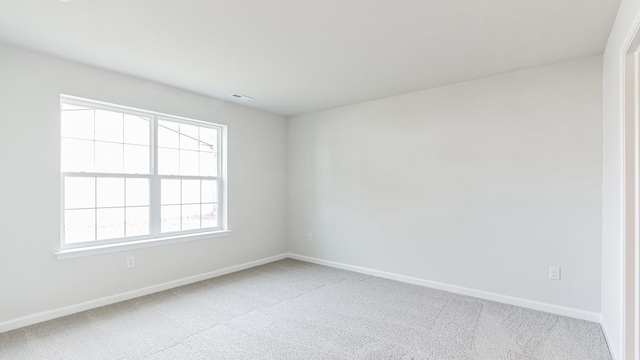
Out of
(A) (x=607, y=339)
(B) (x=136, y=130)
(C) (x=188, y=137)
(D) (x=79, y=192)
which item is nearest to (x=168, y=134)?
(C) (x=188, y=137)

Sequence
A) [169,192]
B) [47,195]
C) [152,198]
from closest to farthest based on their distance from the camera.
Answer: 1. [47,195]
2. [152,198]
3. [169,192]

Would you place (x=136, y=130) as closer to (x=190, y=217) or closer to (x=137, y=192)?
(x=137, y=192)

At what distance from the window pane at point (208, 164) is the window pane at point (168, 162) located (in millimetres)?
351

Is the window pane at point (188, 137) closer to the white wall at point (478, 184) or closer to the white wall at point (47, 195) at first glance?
the white wall at point (47, 195)

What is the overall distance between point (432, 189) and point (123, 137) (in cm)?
362

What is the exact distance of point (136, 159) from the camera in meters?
3.61

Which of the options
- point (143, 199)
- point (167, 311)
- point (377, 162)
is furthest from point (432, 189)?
point (143, 199)

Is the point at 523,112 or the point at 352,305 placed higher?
the point at 523,112

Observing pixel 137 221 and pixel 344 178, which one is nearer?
pixel 137 221

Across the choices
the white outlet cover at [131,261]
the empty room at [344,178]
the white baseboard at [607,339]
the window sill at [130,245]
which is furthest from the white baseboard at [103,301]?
the white baseboard at [607,339]

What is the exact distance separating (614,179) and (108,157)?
456cm

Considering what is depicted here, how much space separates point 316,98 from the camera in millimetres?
4250

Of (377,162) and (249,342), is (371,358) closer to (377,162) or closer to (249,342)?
(249,342)

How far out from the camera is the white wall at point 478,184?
2.92 metres
